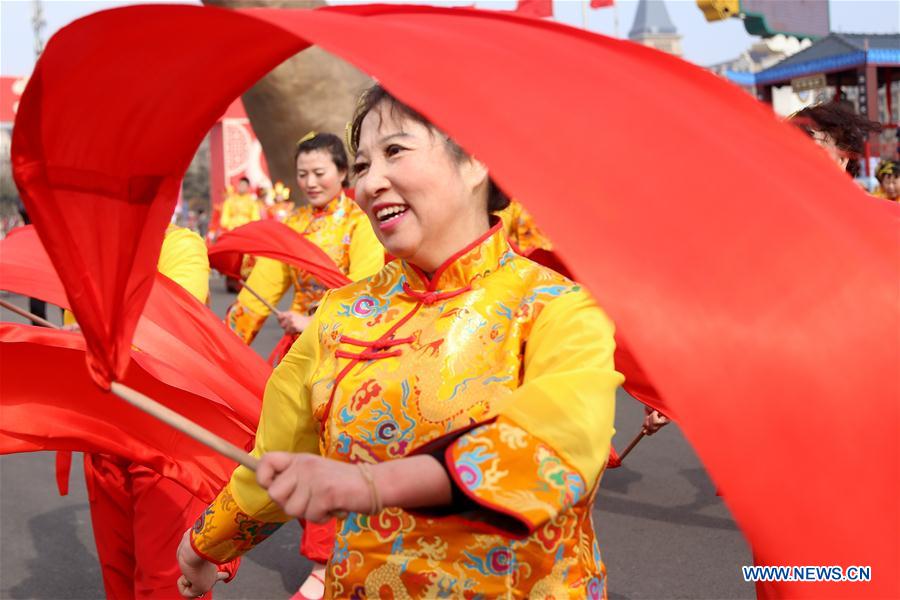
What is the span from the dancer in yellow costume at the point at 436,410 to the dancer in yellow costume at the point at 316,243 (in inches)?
104

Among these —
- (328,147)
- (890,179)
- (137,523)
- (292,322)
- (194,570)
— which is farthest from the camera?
(890,179)

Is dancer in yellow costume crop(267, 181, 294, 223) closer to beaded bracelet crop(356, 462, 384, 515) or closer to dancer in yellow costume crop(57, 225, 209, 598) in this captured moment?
dancer in yellow costume crop(57, 225, 209, 598)

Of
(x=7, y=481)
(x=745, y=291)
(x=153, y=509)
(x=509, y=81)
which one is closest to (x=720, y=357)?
(x=745, y=291)

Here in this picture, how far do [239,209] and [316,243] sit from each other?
1427 cm

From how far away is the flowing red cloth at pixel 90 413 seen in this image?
8.84 feet

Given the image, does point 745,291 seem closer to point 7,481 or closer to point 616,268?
point 616,268

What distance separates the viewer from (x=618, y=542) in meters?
4.88

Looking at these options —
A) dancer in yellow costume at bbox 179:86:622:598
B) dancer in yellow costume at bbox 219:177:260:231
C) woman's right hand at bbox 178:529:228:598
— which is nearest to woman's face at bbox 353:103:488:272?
dancer in yellow costume at bbox 179:86:622:598

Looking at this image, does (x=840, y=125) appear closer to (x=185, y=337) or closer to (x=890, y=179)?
(x=185, y=337)

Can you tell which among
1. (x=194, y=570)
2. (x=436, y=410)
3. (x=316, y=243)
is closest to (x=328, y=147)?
(x=316, y=243)

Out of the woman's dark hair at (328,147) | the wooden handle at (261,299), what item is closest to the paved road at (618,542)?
the wooden handle at (261,299)

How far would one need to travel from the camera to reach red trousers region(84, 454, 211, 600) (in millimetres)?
3098

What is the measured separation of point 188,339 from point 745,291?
2.04 m

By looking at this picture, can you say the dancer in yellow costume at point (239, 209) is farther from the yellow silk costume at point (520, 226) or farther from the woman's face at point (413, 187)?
the woman's face at point (413, 187)
